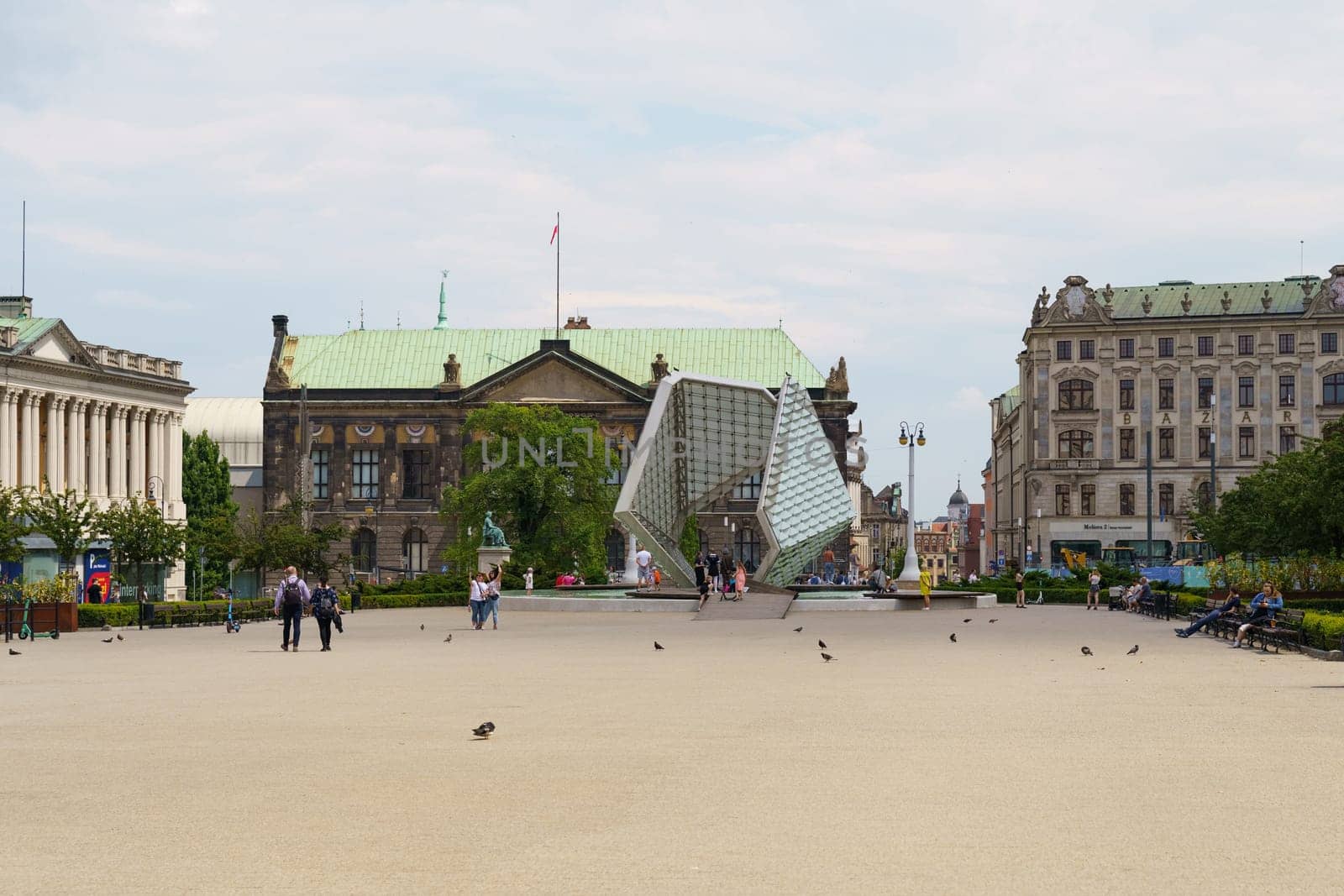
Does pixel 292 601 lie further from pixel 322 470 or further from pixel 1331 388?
pixel 322 470

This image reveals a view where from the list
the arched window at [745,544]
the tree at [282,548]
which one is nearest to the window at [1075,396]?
the arched window at [745,544]

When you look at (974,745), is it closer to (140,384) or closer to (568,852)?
(568,852)

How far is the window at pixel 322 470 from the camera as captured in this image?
5103 inches

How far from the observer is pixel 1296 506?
185 feet

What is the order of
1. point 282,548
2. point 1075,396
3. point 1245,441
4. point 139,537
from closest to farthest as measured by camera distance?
1. point 139,537
2. point 282,548
3. point 1245,441
4. point 1075,396

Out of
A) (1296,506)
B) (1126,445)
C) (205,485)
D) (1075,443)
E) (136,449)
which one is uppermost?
(1075,443)

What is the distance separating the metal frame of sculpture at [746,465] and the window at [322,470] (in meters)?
65.7

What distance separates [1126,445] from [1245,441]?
738cm

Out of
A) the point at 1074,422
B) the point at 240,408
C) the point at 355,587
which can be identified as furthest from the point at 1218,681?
the point at 240,408

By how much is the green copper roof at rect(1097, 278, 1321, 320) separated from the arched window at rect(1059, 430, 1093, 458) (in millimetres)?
8005

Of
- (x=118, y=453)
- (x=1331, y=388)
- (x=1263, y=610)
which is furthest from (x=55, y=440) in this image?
(x=1331, y=388)

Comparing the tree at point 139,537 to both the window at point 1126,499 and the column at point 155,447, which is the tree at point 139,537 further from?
the window at point 1126,499

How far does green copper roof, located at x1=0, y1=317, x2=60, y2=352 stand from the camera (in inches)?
3607

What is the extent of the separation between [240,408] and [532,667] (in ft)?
400
